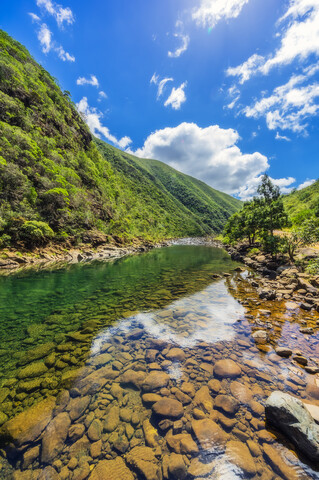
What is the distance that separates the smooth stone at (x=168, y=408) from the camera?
4.69 m

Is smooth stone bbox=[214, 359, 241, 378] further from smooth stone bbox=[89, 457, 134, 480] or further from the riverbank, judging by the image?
the riverbank

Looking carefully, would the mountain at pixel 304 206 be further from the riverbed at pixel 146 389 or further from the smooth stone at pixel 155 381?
the smooth stone at pixel 155 381

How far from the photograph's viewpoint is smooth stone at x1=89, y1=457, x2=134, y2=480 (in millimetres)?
3470

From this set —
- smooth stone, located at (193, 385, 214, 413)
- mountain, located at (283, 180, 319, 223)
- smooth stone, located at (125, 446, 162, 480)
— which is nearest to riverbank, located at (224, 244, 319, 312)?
smooth stone, located at (193, 385, 214, 413)

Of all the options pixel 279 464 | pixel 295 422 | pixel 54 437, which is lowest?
pixel 54 437

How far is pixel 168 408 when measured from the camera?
15.9 ft

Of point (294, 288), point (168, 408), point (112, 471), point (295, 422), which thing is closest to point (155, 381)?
point (168, 408)

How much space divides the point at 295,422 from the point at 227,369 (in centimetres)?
236

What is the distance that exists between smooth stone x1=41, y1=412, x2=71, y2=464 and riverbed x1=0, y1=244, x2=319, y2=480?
2cm

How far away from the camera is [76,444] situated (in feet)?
13.2

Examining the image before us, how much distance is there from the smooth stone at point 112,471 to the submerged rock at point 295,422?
3490 mm

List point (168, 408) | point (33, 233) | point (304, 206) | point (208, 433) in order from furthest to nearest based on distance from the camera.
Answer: point (304, 206) < point (33, 233) < point (168, 408) < point (208, 433)

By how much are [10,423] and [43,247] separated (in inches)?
1087

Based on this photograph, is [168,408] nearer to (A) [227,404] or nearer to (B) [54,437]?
(A) [227,404]
